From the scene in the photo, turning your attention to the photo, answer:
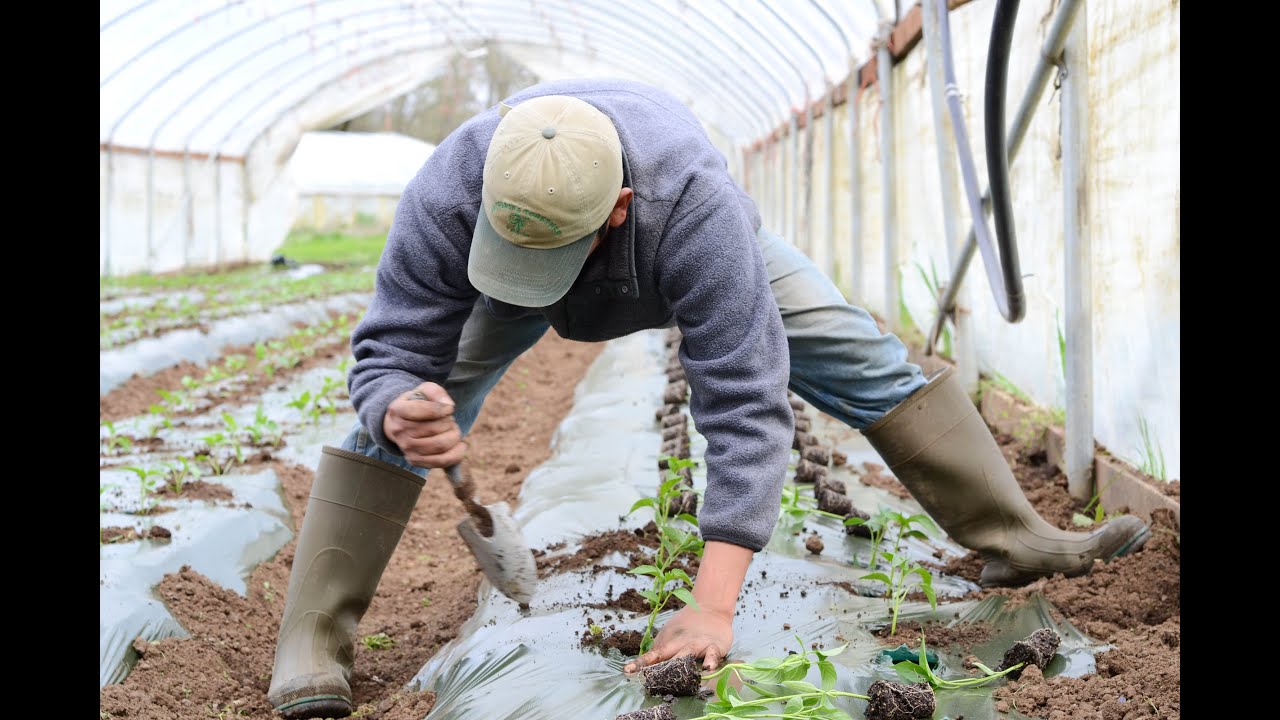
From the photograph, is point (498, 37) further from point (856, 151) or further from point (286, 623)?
point (286, 623)

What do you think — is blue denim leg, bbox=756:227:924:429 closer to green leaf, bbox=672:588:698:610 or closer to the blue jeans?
the blue jeans

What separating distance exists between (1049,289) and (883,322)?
267cm

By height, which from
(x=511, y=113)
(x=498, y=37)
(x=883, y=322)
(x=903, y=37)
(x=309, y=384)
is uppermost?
(x=498, y=37)

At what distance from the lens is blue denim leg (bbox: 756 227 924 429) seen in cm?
229

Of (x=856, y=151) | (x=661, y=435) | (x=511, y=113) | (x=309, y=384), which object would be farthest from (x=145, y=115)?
(x=511, y=113)

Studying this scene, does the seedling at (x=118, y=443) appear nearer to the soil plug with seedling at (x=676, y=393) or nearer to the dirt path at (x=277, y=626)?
the dirt path at (x=277, y=626)

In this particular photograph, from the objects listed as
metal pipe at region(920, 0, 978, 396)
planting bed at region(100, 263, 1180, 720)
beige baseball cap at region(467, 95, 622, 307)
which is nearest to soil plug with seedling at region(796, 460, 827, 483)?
planting bed at region(100, 263, 1180, 720)

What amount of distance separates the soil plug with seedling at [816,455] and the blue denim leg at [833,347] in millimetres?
1229

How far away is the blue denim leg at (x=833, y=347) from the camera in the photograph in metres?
2.29

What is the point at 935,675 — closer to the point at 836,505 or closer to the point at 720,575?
the point at 720,575

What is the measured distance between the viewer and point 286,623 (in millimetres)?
2232

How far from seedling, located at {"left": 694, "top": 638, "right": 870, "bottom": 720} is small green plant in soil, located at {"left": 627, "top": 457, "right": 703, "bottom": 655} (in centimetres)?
17

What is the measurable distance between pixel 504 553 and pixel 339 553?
0.36 metres

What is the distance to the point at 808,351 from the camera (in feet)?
7.58
